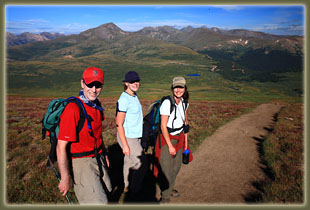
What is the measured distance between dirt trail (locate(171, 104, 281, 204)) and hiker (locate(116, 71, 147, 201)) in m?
1.40

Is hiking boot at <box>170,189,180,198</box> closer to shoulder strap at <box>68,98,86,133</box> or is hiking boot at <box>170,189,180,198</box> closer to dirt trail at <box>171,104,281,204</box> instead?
dirt trail at <box>171,104,281,204</box>

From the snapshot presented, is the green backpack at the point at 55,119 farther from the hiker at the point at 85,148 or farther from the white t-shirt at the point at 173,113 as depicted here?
the white t-shirt at the point at 173,113

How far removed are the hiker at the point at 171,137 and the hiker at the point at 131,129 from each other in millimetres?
517

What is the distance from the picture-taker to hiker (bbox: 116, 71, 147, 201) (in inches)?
166

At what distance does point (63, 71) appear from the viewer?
172 m

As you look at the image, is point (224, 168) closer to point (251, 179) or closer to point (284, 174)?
point (251, 179)

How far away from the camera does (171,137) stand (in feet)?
14.9

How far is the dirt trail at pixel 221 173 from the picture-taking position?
5289 millimetres

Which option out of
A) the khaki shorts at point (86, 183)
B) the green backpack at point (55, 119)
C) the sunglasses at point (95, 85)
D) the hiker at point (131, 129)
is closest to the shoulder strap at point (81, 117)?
the green backpack at point (55, 119)

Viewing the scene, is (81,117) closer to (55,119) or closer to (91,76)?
(55,119)

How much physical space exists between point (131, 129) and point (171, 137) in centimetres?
98

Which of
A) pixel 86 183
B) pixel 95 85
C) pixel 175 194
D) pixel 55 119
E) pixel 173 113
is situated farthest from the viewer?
pixel 175 194

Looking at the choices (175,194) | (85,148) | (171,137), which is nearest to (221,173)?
(175,194)

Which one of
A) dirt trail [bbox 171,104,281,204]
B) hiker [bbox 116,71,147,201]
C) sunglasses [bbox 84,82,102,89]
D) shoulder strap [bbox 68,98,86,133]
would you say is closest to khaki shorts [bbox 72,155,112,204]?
shoulder strap [bbox 68,98,86,133]
